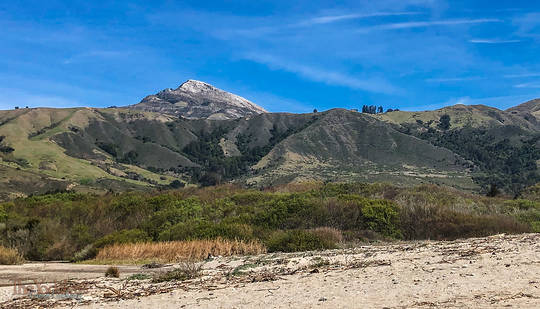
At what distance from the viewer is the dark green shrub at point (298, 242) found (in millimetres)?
18438

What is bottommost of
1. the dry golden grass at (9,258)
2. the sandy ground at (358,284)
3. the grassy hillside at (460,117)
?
the dry golden grass at (9,258)

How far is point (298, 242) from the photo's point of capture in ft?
61.1

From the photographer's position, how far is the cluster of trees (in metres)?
20.5

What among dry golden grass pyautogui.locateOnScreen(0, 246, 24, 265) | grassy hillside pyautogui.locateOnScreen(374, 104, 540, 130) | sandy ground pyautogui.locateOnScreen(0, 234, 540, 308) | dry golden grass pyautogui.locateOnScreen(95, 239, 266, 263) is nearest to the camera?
sandy ground pyautogui.locateOnScreen(0, 234, 540, 308)

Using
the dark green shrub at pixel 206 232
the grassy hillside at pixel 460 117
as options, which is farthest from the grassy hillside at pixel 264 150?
the dark green shrub at pixel 206 232

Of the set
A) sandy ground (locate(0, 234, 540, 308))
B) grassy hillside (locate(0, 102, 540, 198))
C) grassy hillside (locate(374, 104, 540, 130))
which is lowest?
sandy ground (locate(0, 234, 540, 308))

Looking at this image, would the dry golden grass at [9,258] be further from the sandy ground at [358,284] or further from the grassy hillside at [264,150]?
the grassy hillside at [264,150]

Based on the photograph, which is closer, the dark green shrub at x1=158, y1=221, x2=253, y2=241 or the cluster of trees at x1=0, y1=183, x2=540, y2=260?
the dark green shrub at x1=158, y1=221, x2=253, y2=241

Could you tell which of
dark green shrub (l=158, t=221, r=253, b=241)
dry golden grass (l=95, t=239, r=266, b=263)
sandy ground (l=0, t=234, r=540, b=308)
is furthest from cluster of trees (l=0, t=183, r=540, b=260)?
sandy ground (l=0, t=234, r=540, b=308)

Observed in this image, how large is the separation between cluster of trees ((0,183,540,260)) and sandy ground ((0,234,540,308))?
634 cm

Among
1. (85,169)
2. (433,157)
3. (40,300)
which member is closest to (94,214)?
(40,300)

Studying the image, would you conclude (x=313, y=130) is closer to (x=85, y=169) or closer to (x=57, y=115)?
(x=85, y=169)

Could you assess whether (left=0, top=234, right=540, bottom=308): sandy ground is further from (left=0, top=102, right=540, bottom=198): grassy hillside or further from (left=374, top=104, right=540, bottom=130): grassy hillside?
(left=374, top=104, right=540, bottom=130): grassy hillside

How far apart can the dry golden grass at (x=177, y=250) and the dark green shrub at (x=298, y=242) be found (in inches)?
21.0
